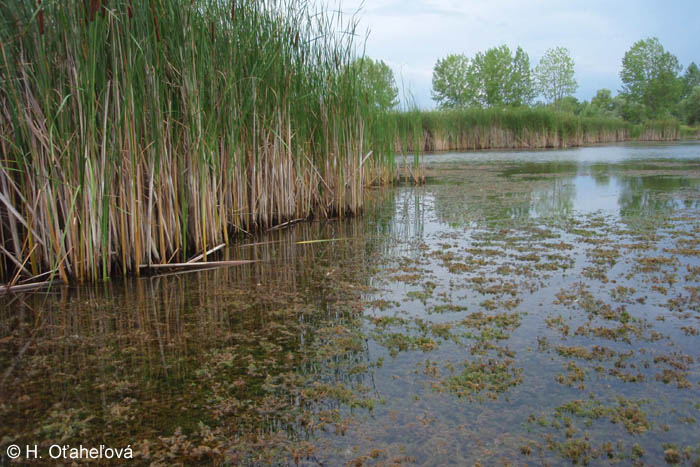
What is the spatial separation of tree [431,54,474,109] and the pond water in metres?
48.6

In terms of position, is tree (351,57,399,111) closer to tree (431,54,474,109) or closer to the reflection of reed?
the reflection of reed

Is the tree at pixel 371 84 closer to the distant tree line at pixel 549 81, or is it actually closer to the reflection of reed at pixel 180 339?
the reflection of reed at pixel 180 339

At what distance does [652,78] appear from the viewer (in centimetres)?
4872

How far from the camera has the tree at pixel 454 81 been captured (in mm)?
49781

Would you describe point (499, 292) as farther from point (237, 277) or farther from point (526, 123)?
point (526, 123)

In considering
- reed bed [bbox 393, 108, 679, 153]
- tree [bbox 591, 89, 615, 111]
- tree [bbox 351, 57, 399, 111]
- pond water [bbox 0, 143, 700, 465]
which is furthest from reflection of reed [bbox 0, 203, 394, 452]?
tree [bbox 591, 89, 615, 111]

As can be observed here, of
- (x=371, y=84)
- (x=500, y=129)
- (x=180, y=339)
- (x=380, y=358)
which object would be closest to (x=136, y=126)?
(x=180, y=339)

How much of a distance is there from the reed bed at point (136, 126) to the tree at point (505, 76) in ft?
156

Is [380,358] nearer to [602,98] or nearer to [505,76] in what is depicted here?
[505,76]

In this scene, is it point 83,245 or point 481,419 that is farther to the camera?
point 83,245

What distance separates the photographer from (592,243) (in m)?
3.86

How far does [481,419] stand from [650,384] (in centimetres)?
67

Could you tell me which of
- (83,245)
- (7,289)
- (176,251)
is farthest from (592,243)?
(7,289)

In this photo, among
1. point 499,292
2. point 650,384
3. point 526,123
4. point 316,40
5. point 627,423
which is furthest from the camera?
point 526,123
